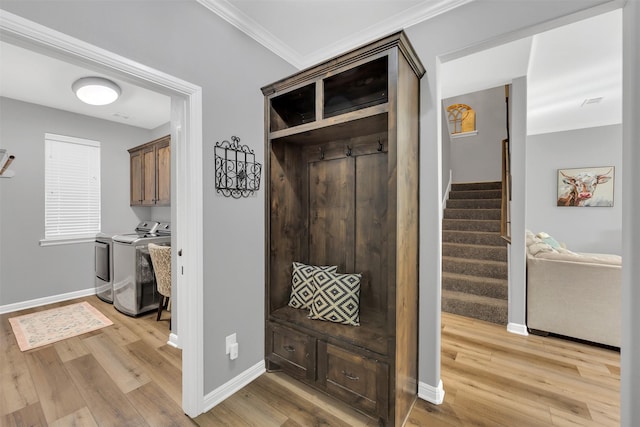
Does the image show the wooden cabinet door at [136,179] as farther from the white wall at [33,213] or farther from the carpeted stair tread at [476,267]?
the carpeted stair tread at [476,267]

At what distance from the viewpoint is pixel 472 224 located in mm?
4402

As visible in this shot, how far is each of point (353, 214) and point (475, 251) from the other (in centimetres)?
247

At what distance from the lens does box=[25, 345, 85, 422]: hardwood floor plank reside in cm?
175

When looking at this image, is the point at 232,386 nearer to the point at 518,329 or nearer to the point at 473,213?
the point at 518,329

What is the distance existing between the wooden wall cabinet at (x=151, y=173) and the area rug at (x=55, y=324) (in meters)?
1.55

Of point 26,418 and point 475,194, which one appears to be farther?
point 475,194

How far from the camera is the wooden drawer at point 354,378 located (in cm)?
155

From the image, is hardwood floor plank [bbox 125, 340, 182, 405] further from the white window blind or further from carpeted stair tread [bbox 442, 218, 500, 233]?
carpeted stair tread [bbox 442, 218, 500, 233]

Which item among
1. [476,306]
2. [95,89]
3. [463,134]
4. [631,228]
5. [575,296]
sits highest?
[463,134]

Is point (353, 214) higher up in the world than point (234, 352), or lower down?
higher up

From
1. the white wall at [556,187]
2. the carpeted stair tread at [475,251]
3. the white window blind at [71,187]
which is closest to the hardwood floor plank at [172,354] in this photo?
the white window blind at [71,187]

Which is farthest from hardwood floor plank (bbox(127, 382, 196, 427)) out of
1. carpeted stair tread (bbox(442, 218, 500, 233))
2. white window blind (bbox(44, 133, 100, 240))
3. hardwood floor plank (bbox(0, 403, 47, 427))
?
carpeted stair tread (bbox(442, 218, 500, 233))

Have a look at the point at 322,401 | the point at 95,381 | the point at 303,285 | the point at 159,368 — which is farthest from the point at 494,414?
the point at 95,381

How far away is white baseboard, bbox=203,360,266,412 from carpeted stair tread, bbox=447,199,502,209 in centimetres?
467
